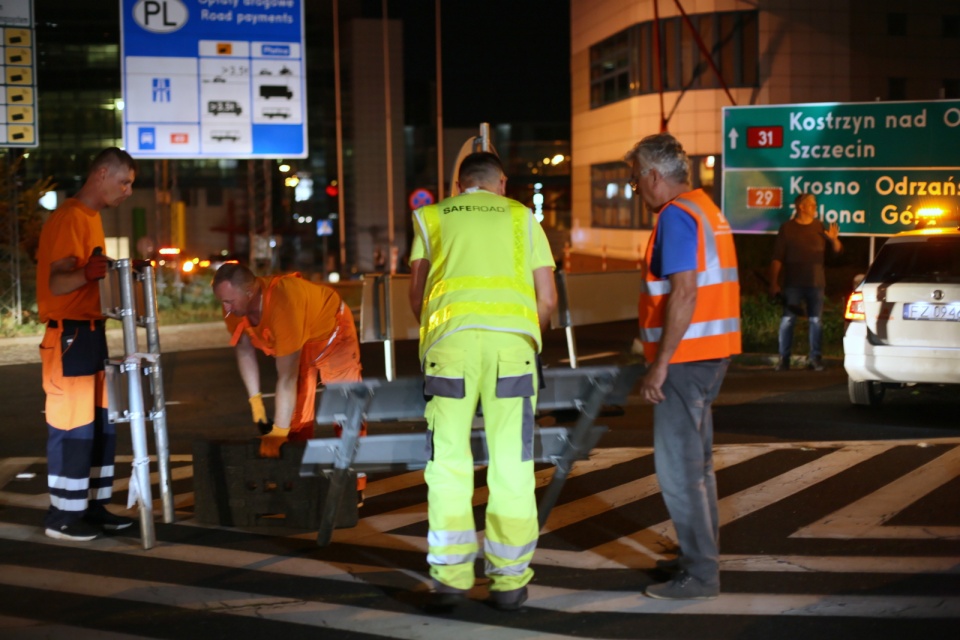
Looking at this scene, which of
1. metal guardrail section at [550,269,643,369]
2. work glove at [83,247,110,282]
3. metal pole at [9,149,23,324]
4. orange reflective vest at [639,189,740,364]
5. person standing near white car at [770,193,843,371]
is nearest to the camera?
orange reflective vest at [639,189,740,364]

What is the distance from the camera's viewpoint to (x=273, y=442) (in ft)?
21.9

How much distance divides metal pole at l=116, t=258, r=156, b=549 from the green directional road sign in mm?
12296

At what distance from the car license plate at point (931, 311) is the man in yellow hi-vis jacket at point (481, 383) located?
5.88m

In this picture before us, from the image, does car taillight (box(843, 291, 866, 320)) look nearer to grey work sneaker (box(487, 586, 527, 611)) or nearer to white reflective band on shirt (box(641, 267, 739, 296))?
white reflective band on shirt (box(641, 267, 739, 296))

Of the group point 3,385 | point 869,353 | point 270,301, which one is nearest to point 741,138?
point 869,353

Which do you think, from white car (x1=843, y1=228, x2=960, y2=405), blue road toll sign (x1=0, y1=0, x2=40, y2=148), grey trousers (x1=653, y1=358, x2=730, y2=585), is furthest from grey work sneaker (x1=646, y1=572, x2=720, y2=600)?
blue road toll sign (x1=0, y1=0, x2=40, y2=148)

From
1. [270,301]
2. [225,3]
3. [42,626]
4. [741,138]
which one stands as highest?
[225,3]

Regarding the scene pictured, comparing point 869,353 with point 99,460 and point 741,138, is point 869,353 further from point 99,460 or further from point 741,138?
point 741,138

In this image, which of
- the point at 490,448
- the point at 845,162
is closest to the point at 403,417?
the point at 490,448

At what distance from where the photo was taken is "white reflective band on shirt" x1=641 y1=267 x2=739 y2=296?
5.43 m

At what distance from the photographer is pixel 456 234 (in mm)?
5348

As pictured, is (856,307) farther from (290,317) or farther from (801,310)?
(290,317)

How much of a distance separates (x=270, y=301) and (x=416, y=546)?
5.11 feet

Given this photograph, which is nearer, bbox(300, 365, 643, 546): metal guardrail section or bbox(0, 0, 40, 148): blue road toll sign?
bbox(300, 365, 643, 546): metal guardrail section
